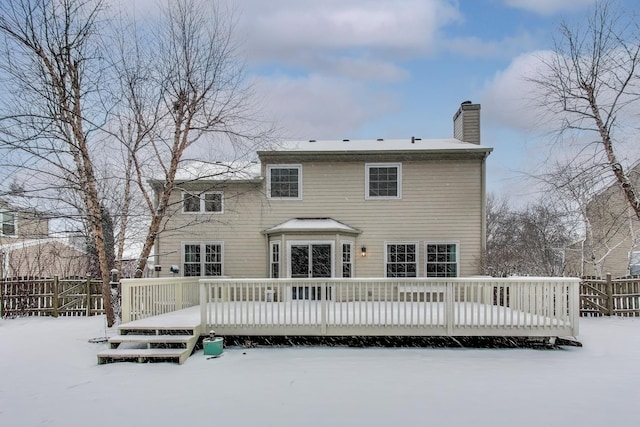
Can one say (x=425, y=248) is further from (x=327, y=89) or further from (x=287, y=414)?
(x=327, y=89)

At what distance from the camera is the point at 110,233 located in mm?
14000

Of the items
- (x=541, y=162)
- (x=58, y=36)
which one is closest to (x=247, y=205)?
(x=58, y=36)

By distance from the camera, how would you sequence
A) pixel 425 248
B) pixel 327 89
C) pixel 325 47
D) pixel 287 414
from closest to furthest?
1. pixel 287 414
2. pixel 425 248
3. pixel 325 47
4. pixel 327 89

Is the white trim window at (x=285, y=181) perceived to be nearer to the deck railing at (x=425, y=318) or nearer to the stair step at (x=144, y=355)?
the deck railing at (x=425, y=318)

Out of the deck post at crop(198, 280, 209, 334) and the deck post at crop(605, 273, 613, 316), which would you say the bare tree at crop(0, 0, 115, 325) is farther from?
the deck post at crop(605, 273, 613, 316)

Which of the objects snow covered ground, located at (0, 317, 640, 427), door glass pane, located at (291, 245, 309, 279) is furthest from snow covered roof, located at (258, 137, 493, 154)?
snow covered ground, located at (0, 317, 640, 427)

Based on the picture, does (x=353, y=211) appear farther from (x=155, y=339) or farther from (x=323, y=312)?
(x=155, y=339)

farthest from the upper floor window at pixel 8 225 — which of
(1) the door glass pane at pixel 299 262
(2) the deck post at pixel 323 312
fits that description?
(2) the deck post at pixel 323 312

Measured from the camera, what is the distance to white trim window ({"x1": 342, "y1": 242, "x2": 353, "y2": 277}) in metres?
11.1

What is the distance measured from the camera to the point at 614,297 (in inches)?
388

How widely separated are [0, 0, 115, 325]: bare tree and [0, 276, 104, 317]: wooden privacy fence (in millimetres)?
2949

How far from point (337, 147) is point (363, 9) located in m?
3.71

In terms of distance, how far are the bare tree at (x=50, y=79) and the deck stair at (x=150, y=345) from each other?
2.28 meters

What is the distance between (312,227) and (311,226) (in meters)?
0.09
